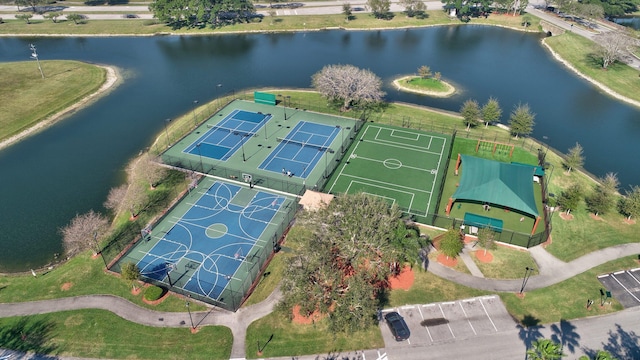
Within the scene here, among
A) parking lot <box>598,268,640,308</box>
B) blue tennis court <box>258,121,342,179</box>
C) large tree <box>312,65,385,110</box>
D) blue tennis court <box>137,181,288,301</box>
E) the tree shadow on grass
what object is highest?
large tree <box>312,65,385,110</box>

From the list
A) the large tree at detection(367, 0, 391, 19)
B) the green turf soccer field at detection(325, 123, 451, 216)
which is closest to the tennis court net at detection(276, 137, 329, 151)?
the green turf soccer field at detection(325, 123, 451, 216)

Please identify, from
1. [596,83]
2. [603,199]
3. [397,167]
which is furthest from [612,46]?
[397,167]

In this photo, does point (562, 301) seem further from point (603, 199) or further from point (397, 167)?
point (397, 167)

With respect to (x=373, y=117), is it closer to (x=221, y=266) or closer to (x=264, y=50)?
(x=221, y=266)

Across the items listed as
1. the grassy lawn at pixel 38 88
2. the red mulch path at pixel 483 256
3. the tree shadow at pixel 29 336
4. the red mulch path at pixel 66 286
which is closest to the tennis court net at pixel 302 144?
the red mulch path at pixel 483 256

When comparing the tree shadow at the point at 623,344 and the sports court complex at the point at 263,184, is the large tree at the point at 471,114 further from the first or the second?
the tree shadow at the point at 623,344

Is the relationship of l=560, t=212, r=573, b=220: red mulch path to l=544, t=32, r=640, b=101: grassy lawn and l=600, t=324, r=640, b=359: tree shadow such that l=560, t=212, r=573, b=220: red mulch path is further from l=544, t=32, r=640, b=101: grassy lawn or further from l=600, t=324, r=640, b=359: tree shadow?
l=544, t=32, r=640, b=101: grassy lawn
